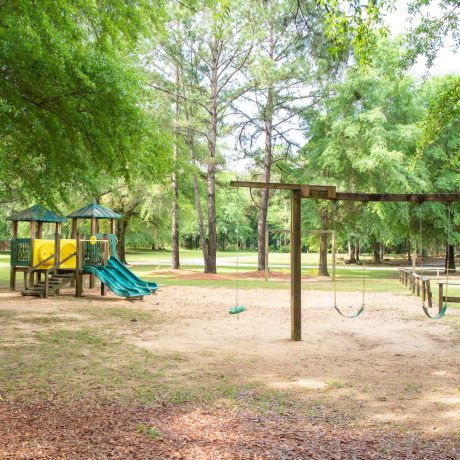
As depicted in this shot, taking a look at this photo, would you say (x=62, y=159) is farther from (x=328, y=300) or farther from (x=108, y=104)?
(x=328, y=300)

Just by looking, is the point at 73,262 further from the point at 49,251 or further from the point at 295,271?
the point at 295,271

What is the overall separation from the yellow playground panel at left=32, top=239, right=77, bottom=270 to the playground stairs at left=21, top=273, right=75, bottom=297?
1.32 feet

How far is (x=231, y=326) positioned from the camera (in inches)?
435

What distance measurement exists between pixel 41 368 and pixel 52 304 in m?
7.50

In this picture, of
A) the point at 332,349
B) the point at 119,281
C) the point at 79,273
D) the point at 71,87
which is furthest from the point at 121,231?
the point at 332,349

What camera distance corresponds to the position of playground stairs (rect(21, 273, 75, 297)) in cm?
1608

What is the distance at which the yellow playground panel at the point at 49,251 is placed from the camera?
17080mm

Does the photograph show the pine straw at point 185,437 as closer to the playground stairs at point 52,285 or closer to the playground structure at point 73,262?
the playground structure at point 73,262

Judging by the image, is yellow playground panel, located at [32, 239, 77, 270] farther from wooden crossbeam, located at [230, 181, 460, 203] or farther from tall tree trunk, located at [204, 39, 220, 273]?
tall tree trunk, located at [204, 39, 220, 273]

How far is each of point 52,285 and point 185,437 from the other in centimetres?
1300

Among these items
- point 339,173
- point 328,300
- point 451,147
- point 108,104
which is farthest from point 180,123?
point 108,104

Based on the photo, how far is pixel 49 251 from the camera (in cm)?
1730

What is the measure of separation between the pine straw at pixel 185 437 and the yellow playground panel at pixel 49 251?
39.9ft

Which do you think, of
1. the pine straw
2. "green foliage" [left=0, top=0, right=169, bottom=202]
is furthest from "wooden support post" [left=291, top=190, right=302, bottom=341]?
the pine straw
